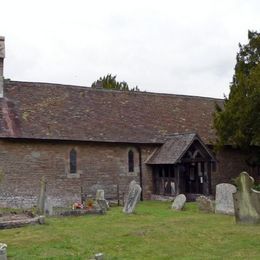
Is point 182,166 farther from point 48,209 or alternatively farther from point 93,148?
point 48,209

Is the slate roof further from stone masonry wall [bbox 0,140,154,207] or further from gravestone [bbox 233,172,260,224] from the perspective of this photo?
gravestone [bbox 233,172,260,224]

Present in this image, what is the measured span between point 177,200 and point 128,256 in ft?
37.2

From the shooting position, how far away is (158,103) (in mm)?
35281

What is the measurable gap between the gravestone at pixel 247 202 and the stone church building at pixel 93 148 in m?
11.6

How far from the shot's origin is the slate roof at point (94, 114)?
27953 millimetres

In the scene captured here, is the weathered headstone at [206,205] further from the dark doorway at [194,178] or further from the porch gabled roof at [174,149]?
the dark doorway at [194,178]

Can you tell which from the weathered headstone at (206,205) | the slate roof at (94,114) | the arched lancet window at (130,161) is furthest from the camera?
the arched lancet window at (130,161)

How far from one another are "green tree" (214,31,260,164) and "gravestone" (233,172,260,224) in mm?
9855

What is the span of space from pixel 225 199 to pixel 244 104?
8107 mm

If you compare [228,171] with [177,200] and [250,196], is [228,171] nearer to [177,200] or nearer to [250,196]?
[177,200]

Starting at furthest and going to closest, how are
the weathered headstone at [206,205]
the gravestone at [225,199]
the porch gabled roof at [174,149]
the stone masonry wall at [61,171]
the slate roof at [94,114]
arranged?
1. the slate roof at [94,114]
2. the porch gabled roof at [174,149]
3. the stone masonry wall at [61,171]
4. the weathered headstone at [206,205]
5. the gravestone at [225,199]

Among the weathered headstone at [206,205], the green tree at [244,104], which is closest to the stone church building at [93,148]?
the green tree at [244,104]

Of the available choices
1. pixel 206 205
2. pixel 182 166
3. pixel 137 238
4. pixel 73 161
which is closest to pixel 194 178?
pixel 182 166

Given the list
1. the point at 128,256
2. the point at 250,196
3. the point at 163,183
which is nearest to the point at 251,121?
the point at 163,183
